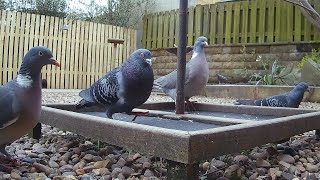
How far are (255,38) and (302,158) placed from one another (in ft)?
24.4

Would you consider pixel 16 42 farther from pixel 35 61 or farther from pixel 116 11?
pixel 35 61

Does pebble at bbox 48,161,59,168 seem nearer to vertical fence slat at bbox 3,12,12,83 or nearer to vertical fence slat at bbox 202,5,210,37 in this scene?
vertical fence slat at bbox 3,12,12,83

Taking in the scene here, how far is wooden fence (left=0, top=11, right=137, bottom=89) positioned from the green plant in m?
5.01

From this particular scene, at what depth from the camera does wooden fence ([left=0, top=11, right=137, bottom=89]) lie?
9.32m

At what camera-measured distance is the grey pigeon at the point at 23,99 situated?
71.4 inches

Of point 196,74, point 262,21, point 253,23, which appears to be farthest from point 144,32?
point 196,74

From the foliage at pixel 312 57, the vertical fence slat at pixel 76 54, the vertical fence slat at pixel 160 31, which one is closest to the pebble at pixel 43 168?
the foliage at pixel 312 57

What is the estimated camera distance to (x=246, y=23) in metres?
9.53

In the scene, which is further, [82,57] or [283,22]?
[82,57]

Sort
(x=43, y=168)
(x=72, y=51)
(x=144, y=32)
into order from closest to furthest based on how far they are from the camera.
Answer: (x=43, y=168) < (x=72, y=51) < (x=144, y=32)

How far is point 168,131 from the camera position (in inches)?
62.9

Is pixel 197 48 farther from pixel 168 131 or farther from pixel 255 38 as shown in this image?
pixel 255 38

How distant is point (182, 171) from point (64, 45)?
373 inches

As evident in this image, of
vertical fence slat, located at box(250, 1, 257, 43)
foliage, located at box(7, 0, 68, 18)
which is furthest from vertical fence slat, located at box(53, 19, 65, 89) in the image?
vertical fence slat, located at box(250, 1, 257, 43)
